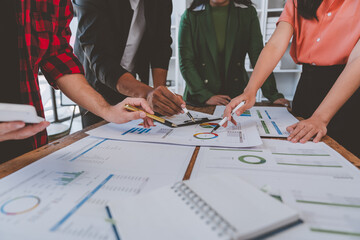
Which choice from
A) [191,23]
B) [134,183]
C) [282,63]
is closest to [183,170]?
[134,183]

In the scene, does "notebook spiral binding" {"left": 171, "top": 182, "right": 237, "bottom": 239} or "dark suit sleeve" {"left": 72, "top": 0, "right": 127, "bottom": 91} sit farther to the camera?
"dark suit sleeve" {"left": 72, "top": 0, "right": 127, "bottom": 91}

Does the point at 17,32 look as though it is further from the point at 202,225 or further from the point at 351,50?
the point at 351,50

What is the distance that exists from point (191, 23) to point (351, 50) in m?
0.94

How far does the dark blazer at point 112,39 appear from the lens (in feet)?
3.33

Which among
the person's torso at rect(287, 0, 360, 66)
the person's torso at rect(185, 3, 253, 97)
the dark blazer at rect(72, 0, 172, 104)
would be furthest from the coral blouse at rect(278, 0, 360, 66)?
the dark blazer at rect(72, 0, 172, 104)

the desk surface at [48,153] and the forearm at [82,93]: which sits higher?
the forearm at [82,93]

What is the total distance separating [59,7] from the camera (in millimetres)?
880

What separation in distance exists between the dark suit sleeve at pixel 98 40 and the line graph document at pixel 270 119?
0.49 meters

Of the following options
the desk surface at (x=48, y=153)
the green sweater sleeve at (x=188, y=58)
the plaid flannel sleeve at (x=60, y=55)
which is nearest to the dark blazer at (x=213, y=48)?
the green sweater sleeve at (x=188, y=58)

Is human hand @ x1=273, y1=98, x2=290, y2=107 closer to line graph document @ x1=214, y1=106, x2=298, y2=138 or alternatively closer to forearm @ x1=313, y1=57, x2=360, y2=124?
line graph document @ x1=214, y1=106, x2=298, y2=138

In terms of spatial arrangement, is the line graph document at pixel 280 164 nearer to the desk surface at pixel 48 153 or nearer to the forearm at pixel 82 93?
the desk surface at pixel 48 153

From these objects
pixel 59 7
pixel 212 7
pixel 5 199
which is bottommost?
pixel 5 199

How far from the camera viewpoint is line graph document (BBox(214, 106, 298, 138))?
2.57 feet

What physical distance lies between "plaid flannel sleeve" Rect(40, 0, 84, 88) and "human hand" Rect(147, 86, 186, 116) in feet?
0.90
